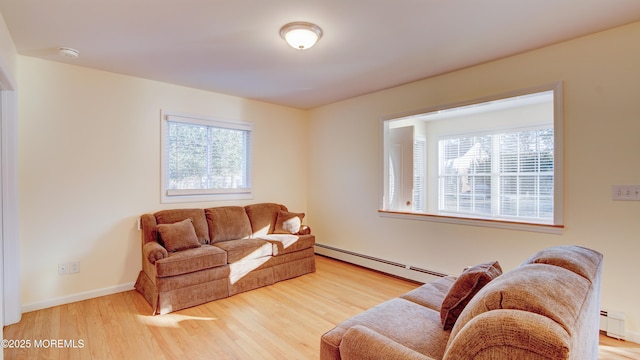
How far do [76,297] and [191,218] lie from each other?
1.36 metres

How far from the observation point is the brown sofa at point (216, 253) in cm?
287

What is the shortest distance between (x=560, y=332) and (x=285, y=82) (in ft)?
11.5

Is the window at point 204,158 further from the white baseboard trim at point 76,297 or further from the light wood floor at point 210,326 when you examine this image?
the light wood floor at point 210,326

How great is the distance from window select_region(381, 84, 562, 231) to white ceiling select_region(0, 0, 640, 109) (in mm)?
892

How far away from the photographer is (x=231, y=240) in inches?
150

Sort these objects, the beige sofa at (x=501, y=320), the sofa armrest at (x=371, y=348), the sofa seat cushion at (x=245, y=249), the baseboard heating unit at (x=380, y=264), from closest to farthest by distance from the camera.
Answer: the beige sofa at (x=501, y=320), the sofa armrest at (x=371, y=348), the sofa seat cushion at (x=245, y=249), the baseboard heating unit at (x=380, y=264)

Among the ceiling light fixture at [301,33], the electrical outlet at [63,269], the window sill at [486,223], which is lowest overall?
the electrical outlet at [63,269]

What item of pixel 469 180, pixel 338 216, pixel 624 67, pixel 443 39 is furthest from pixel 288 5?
pixel 469 180

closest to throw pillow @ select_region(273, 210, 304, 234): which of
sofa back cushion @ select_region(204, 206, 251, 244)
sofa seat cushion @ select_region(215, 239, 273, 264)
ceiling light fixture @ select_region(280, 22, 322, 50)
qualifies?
sofa back cushion @ select_region(204, 206, 251, 244)

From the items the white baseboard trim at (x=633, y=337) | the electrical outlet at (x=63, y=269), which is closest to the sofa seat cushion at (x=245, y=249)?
the electrical outlet at (x=63, y=269)

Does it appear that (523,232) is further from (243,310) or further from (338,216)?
(243,310)

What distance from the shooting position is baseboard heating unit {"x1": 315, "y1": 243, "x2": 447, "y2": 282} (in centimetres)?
359

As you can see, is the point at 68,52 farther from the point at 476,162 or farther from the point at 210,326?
the point at 476,162

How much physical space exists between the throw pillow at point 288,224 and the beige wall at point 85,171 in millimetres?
1139
